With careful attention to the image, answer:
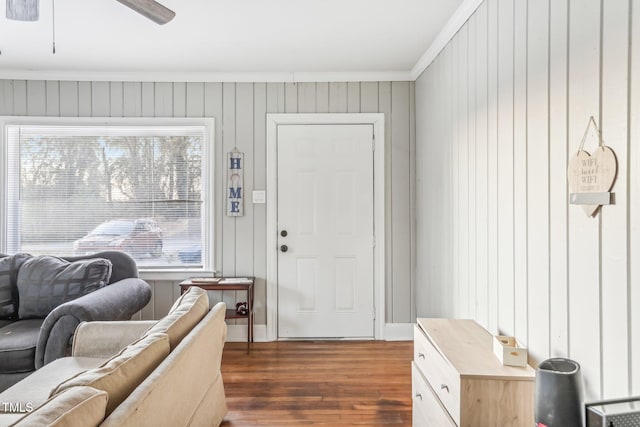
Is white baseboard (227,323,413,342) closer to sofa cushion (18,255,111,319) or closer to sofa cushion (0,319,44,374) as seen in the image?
sofa cushion (18,255,111,319)

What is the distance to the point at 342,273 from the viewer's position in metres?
3.57

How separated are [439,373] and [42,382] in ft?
5.88

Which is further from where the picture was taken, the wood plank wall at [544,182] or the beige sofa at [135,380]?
the wood plank wall at [544,182]

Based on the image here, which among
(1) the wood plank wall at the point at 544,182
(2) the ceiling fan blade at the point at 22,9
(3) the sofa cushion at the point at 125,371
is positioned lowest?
(3) the sofa cushion at the point at 125,371

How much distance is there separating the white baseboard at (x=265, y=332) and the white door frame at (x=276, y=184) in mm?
60

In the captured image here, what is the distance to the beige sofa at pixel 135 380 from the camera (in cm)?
96

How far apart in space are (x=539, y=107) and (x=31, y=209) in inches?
162

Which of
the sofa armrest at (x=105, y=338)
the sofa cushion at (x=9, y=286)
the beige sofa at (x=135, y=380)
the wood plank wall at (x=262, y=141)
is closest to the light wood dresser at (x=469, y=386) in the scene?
the beige sofa at (x=135, y=380)

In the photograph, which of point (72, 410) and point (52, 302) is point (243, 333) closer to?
point (52, 302)

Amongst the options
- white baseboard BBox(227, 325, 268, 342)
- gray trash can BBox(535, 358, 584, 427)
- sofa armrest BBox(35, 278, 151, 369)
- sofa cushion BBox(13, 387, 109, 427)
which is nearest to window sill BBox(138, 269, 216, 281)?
→ white baseboard BBox(227, 325, 268, 342)

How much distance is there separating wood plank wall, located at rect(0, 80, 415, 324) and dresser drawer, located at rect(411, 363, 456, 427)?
5.17ft

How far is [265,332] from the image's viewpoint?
11.7 ft

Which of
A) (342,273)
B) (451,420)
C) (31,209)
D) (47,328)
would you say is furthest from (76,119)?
(451,420)

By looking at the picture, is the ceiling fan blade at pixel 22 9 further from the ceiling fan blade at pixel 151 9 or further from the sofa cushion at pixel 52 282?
the sofa cushion at pixel 52 282
